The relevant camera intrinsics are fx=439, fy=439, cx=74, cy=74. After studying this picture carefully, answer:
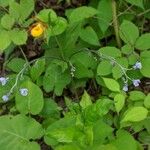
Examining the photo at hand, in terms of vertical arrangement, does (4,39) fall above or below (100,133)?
above

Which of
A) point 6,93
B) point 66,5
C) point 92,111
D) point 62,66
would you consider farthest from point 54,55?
point 92,111

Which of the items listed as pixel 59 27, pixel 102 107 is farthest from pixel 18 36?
pixel 102 107

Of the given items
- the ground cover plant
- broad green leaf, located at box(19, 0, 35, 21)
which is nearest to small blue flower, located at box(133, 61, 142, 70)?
the ground cover plant

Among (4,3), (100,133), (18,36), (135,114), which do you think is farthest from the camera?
(4,3)

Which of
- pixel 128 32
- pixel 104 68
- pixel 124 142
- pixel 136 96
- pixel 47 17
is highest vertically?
pixel 47 17

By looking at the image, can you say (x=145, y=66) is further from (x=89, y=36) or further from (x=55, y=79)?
(x=55, y=79)

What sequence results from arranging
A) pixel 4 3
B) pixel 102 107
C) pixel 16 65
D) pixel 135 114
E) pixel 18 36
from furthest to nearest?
pixel 16 65 → pixel 4 3 → pixel 18 36 → pixel 135 114 → pixel 102 107

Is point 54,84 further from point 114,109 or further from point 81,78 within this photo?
point 114,109
